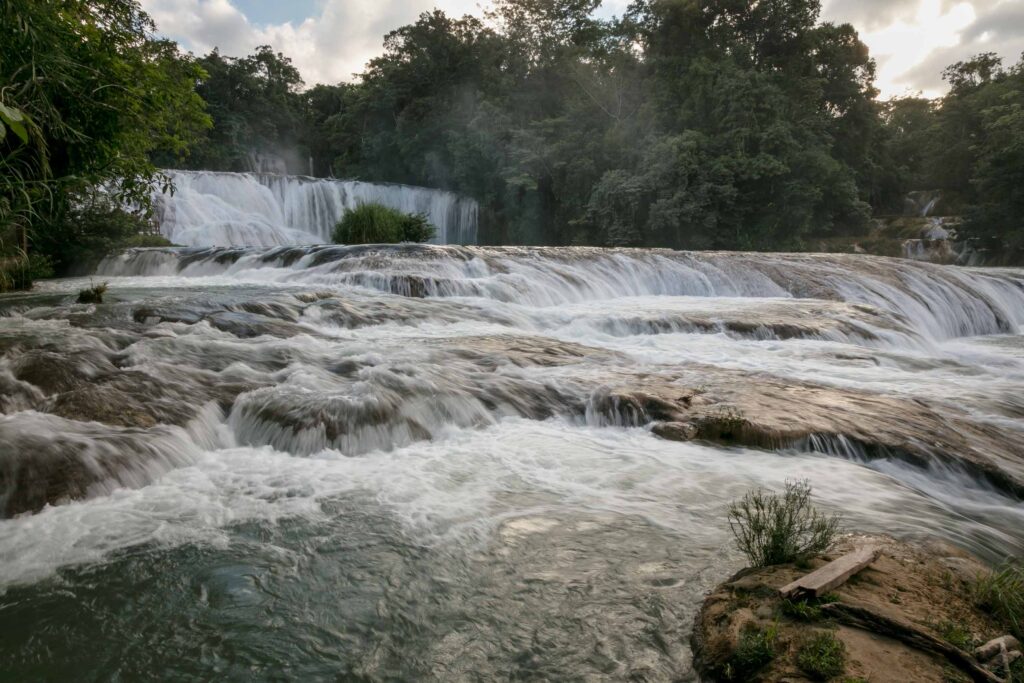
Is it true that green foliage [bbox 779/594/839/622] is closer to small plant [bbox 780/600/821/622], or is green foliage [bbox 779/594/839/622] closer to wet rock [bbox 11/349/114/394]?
small plant [bbox 780/600/821/622]

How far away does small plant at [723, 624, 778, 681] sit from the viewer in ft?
6.88

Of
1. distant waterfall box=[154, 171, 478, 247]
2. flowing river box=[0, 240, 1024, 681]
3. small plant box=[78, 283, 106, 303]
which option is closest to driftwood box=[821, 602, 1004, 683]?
flowing river box=[0, 240, 1024, 681]

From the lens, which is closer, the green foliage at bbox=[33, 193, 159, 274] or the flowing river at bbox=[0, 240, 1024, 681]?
the flowing river at bbox=[0, 240, 1024, 681]

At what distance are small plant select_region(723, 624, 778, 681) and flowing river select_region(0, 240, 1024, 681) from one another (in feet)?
0.67

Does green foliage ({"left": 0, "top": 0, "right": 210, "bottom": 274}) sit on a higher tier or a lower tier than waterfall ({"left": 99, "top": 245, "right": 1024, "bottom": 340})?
higher

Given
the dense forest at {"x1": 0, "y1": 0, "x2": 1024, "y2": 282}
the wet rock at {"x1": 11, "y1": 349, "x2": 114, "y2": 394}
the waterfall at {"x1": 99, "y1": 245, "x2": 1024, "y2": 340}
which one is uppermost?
the dense forest at {"x1": 0, "y1": 0, "x2": 1024, "y2": 282}

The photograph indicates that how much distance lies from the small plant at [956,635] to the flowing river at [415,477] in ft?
2.74

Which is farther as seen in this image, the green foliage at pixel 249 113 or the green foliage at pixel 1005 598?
the green foliage at pixel 249 113

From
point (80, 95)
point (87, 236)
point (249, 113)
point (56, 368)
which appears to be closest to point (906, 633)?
point (56, 368)

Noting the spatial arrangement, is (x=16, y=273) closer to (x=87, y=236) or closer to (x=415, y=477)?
(x=87, y=236)

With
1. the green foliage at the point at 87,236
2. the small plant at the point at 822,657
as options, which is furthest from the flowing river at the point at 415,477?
the green foliage at the point at 87,236

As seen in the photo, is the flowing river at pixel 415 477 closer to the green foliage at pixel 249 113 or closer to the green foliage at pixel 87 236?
the green foliage at pixel 87 236

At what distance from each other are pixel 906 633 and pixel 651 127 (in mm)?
33530

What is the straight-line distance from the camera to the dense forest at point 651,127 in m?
30.1
